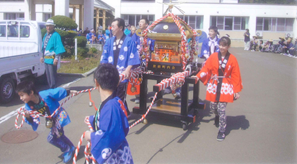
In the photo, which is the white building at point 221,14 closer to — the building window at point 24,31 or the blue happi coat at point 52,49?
the building window at point 24,31

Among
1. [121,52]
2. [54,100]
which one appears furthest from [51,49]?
[54,100]

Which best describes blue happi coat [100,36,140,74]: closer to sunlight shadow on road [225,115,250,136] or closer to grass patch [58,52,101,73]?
sunlight shadow on road [225,115,250,136]

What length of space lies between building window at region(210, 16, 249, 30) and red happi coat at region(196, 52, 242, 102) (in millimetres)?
26602

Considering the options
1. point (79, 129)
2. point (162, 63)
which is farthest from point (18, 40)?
point (162, 63)

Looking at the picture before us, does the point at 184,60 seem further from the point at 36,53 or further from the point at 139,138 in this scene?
the point at 36,53

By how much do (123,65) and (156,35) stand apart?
93 centimetres

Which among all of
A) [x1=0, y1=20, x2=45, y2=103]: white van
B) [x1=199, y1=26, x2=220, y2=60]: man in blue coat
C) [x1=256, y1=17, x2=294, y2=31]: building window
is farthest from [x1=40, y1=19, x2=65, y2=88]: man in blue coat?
[x1=256, y1=17, x2=294, y2=31]: building window

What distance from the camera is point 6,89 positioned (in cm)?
630

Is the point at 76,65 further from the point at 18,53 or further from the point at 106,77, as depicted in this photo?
the point at 106,77

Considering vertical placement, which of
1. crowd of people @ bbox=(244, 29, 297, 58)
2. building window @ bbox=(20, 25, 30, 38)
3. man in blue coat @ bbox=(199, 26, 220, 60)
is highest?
crowd of people @ bbox=(244, 29, 297, 58)

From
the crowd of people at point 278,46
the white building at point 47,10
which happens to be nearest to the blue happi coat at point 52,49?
the white building at point 47,10

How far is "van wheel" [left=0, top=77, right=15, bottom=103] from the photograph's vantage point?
6153mm

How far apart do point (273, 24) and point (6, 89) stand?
30.6 m

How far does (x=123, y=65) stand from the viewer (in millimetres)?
4742
